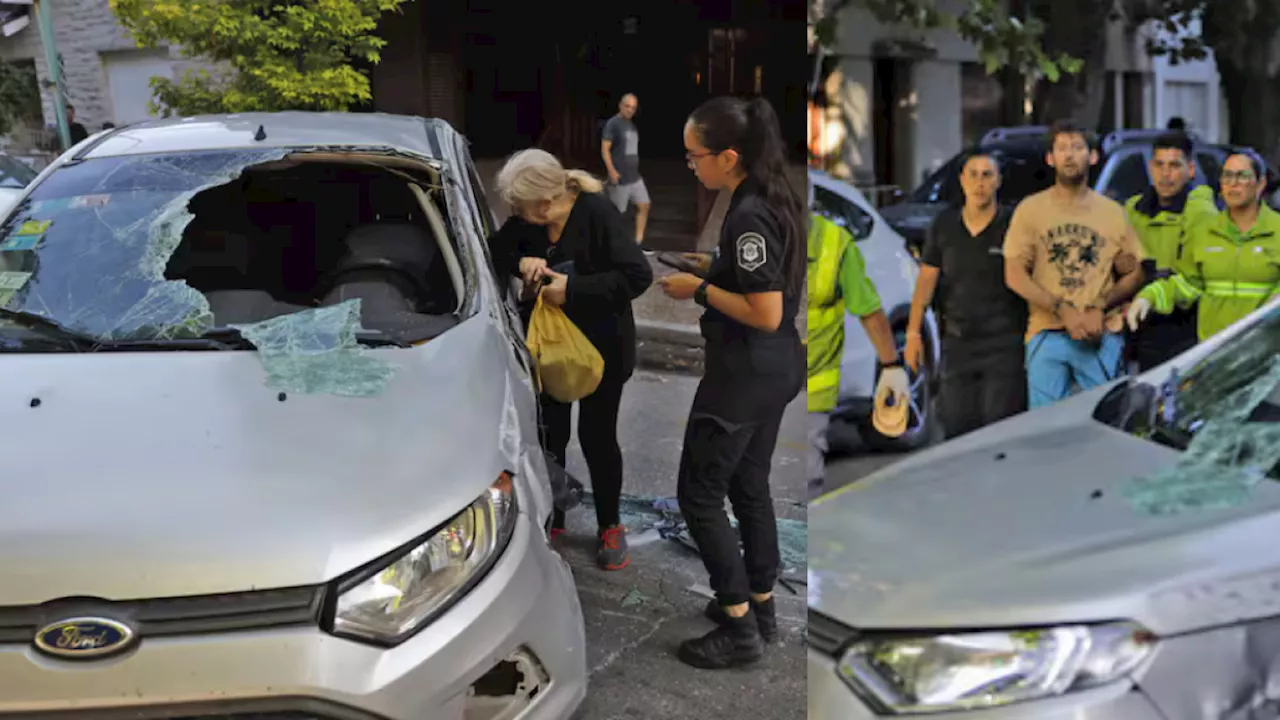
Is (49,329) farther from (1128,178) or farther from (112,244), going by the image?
(1128,178)

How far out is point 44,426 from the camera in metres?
1.87

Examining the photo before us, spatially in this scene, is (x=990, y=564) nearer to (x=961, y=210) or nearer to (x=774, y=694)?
(x=961, y=210)

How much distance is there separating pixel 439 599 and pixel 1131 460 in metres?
1.19

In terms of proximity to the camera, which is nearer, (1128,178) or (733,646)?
(1128,178)

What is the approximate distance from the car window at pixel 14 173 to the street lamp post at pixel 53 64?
0.41 feet

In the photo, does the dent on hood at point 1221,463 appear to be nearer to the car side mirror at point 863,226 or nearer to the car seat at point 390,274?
the car side mirror at point 863,226

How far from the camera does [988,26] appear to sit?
5.65ft

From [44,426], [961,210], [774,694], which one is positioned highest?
[961,210]

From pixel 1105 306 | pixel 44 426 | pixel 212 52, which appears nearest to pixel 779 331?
pixel 1105 306

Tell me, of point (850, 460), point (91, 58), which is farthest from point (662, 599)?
point (91, 58)

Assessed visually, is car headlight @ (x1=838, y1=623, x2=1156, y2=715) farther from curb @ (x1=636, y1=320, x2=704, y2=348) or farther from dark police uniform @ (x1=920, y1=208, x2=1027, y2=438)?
curb @ (x1=636, y1=320, x2=704, y2=348)

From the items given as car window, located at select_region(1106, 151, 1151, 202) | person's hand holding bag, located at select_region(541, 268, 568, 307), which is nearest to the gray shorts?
person's hand holding bag, located at select_region(541, 268, 568, 307)

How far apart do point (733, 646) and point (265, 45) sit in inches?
76.5

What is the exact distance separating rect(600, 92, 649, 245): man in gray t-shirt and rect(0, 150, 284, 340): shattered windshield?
0.86 m
